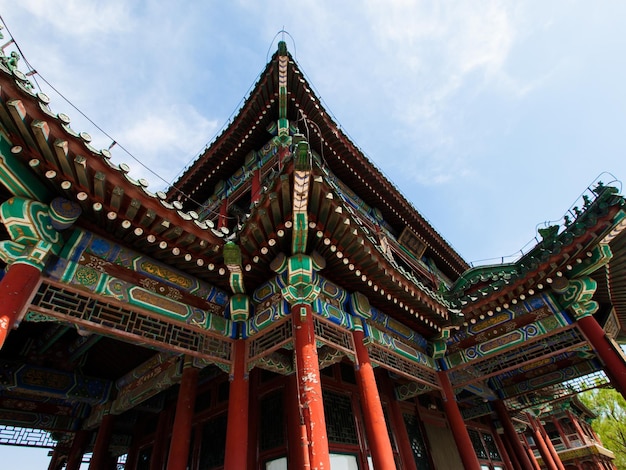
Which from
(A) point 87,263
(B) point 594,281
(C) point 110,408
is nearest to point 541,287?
(B) point 594,281

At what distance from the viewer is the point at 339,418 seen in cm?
704

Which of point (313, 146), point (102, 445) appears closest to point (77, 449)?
point (102, 445)

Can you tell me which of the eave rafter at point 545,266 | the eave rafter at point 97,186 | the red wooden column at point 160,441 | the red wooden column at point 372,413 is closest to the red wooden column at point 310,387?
the red wooden column at point 372,413

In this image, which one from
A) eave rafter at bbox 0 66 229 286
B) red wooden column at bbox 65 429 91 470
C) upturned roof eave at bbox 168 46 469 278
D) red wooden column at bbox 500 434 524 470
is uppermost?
upturned roof eave at bbox 168 46 469 278

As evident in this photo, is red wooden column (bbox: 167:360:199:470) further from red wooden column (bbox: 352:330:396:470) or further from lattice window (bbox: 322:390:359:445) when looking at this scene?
red wooden column (bbox: 352:330:396:470)

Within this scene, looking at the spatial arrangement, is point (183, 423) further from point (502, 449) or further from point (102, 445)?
point (502, 449)

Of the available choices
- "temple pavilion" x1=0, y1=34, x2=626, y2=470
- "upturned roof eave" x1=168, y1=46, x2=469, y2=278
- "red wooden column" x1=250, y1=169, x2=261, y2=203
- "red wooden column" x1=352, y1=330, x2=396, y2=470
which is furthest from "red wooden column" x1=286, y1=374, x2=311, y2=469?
"upturned roof eave" x1=168, y1=46, x2=469, y2=278

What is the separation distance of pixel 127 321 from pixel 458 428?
25.4ft

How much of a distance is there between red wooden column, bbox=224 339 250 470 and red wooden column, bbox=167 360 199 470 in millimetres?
1126

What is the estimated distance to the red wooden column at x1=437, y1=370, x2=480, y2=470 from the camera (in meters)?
7.61

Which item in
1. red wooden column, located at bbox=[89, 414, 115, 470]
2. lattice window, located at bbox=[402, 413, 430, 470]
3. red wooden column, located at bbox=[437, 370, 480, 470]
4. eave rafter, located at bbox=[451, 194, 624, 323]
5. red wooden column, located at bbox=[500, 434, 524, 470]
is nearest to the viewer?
eave rafter, located at bbox=[451, 194, 624, 323]

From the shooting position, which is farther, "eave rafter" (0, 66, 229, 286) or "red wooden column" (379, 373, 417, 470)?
"red wooden column" (379, 373, 417, 470)

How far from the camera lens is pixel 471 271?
13.6 metres

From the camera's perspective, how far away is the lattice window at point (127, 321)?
4.59 meters
